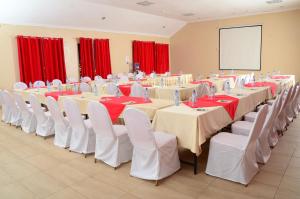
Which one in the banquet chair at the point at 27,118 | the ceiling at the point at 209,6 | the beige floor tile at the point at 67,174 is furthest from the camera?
the ceiling at the point at 209,6

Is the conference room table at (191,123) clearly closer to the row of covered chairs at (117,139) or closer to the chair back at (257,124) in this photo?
the row of covered chairs at (117,139)

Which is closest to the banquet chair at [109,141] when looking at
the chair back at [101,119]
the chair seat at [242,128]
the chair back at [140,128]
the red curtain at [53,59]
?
the chair back at [101,119]

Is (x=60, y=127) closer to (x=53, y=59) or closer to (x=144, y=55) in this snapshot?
(x=53, y=59)

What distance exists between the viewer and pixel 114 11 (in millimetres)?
8953

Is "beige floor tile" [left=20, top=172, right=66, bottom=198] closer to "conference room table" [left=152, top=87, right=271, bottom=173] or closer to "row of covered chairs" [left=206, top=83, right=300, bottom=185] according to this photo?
"conference room table" [left=152, top=87, right=271, bottom=173]

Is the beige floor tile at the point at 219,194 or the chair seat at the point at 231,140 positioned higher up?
the chair seat at the point at 231,140

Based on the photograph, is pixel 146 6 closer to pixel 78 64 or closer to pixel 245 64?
pixel 78 64

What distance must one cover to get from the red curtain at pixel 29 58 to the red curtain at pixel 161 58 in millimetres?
6239

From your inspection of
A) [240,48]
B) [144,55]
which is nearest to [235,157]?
[240,48]

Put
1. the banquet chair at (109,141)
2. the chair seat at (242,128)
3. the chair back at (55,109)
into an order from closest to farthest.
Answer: the banquet chair at (109,141) < the chair seat at (242,128) < the chair back at (55,109)

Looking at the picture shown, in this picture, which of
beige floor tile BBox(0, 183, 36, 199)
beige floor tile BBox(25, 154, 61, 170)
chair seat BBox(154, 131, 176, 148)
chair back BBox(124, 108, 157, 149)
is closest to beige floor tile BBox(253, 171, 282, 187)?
chair seat BBox(154, 131, 176, 148)

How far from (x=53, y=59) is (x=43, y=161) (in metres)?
5.81

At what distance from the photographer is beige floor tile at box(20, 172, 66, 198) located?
9.63ft

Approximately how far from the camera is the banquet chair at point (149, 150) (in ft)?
9.36
